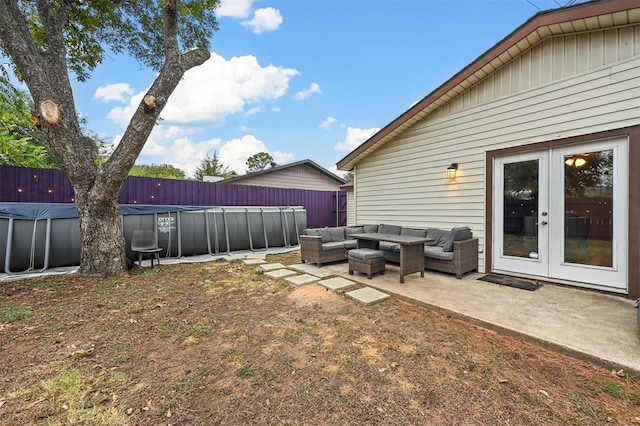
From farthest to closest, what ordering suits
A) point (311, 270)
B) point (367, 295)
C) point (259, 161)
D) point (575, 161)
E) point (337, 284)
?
point (259, 161) < point (311, 270) < point (337, 284) < point (575, 161) < point (367, 295)

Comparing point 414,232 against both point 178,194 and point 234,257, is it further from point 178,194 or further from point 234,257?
point 178,194

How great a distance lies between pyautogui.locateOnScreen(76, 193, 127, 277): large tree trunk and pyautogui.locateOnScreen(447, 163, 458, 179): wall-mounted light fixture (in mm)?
6362

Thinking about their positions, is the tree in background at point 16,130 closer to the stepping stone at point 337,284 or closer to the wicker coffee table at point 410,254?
the stepping stone at point 337,284

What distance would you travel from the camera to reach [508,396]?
68.3 inches

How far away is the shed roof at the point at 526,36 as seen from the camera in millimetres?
3350

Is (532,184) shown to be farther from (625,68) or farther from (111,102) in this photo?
(111,102)

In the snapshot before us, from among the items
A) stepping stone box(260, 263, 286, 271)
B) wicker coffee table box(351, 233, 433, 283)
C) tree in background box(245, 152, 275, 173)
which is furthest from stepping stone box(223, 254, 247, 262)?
tree in background box(245, 152, 275, 173)

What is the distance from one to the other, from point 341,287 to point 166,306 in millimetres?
2379

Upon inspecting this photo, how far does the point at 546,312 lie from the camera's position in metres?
3.00

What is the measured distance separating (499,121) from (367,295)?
3853 mm

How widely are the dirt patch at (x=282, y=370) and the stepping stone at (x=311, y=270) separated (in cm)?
146

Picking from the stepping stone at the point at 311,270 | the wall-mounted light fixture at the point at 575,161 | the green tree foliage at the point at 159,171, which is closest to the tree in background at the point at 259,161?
the green tree foliage at the point at 159,171

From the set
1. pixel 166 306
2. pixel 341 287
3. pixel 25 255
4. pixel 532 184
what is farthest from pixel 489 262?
pixel 25 255

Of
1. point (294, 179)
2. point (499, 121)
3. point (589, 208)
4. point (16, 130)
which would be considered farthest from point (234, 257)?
point (16, 130)
